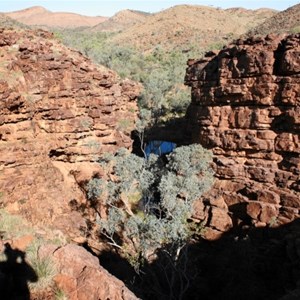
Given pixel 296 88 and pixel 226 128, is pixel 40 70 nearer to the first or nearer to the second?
pixel 226 128

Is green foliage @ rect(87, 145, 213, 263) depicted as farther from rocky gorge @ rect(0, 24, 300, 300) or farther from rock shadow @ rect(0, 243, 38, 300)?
rock shadow @ rect(0, 243, 38, 300)

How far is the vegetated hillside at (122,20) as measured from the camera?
101m

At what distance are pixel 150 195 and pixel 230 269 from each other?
4635 mm

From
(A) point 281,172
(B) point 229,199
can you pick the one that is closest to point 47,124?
(B) point 229,199

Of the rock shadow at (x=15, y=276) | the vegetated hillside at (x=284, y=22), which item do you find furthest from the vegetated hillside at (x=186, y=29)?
the rock shadow at (x=15, y=276)

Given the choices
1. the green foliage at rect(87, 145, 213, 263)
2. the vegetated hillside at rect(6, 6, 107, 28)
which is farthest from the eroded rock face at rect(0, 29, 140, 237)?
the vegetated hillside at rect(6, 6, 107, 28)

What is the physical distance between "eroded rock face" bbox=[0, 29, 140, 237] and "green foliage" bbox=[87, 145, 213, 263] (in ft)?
4.12

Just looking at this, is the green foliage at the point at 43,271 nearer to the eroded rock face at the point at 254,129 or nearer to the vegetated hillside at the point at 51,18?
the eroded rock face at the point at 254,129

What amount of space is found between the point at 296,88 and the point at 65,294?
11.9 m

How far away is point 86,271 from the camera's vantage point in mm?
7059

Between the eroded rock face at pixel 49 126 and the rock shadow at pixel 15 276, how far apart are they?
22.9ft

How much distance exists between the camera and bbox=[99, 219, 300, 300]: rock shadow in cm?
1209

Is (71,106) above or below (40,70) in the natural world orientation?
below

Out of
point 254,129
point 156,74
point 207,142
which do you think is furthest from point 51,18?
point 254,129
